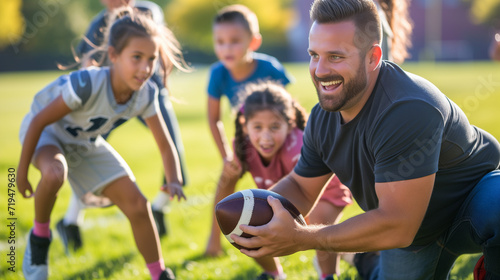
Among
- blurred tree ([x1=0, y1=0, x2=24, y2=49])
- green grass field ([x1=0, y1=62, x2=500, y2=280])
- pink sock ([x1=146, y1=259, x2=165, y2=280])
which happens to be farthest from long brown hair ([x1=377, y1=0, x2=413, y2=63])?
blurred tree ([x1=0, y1=0, x2=24, y2=49])

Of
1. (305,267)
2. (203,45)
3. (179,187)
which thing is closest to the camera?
(179,187)

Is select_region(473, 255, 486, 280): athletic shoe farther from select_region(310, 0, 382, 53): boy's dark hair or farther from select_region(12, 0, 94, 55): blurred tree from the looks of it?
select_region(12, 0, 94, 55): blurred tree

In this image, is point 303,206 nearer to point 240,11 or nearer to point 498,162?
point 498,162

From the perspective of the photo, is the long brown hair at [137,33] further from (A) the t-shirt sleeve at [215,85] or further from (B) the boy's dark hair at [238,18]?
(B) the boy's dark hair at [238,18]

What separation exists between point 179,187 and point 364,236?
1.65 metres

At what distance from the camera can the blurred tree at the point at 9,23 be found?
39719 mm

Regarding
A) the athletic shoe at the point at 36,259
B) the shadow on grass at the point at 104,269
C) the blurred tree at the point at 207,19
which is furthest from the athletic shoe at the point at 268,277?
the blurred tree at the point at 207,19

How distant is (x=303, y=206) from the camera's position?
3002mm

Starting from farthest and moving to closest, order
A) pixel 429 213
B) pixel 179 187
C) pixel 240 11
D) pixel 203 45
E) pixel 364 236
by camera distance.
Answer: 1. pixel 203 45
2. pixel 240 11
3. pixel 179 187
4. pixel 429 213
5. pixel 364 236

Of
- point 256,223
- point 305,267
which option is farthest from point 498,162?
point 305,267

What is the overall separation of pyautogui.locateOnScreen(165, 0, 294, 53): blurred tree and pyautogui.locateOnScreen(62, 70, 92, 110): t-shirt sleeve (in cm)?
3619

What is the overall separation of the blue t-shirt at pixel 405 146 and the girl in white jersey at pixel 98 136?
3.80 feet

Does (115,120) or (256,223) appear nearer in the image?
(256,223)

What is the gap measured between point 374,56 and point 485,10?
163ft
